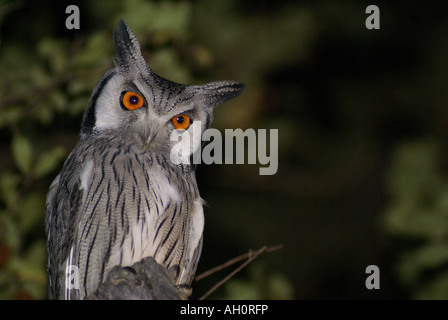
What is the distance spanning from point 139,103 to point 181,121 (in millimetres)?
227

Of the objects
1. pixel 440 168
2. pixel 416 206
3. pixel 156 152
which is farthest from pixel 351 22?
pixel 156 152

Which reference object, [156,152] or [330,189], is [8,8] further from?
[330,189]

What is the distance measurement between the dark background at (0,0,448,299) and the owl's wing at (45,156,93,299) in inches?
16.5

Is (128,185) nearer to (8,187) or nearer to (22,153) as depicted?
(22,153)

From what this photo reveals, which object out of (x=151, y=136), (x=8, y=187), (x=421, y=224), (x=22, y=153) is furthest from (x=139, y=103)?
(x=421, y=224)

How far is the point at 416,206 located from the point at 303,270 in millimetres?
2702

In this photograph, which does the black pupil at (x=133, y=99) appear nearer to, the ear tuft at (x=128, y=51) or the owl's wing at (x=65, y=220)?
the ear tuft at (x=128, y=51)

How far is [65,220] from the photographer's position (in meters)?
2.40

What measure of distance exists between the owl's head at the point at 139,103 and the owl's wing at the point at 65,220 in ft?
0.83

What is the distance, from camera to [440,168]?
4.63m

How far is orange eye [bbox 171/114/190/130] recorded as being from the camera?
8.21 feet

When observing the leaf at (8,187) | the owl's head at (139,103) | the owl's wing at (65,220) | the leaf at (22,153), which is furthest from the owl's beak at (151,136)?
the leaf at (8,187)

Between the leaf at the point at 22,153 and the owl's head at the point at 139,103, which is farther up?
the owl's head at the point at 139,103

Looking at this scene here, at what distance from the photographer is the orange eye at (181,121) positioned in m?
2.50
